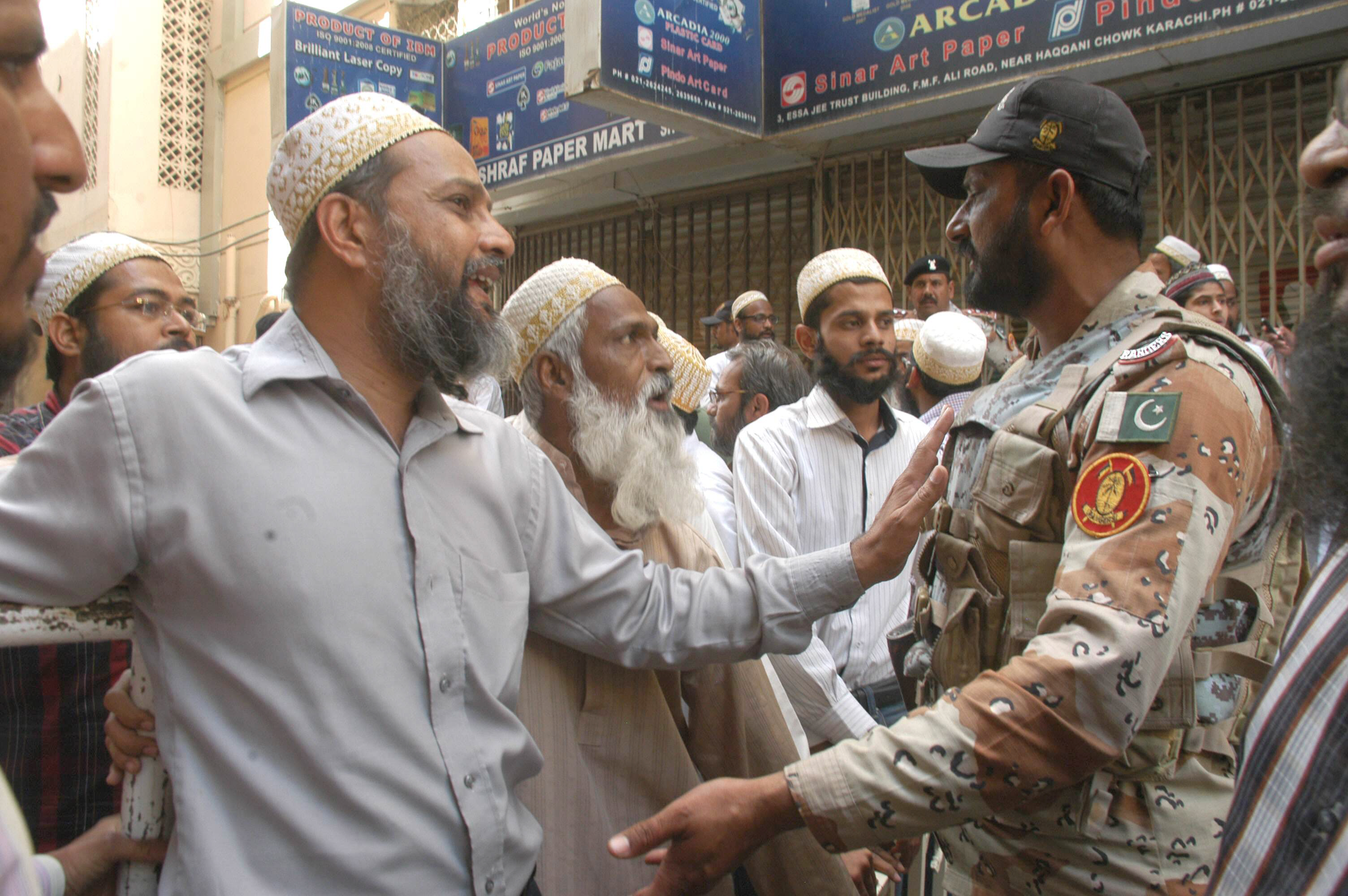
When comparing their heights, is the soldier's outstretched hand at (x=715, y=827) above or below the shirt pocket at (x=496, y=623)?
below

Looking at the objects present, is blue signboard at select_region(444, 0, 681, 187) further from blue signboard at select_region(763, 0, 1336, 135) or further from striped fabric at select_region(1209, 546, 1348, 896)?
striped fabric at select_region(1209, 546, 1348, 896)

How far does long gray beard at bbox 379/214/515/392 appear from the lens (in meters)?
1.79

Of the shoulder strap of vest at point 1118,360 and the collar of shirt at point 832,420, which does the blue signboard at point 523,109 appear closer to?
the collar of shirt at point 832,420

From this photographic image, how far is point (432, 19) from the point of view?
1090 cm

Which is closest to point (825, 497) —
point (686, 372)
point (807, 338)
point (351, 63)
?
point (686, 372)

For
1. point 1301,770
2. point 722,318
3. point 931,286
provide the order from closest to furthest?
1. point 1301,770
2. point 931,286
3. point 722,318

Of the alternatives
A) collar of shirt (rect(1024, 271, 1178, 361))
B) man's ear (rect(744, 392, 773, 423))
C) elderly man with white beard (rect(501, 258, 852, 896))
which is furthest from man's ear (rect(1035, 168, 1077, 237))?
man's ear (rect(744, 392, 773, 423))

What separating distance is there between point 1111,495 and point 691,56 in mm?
5831

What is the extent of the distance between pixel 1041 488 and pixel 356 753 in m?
1.32

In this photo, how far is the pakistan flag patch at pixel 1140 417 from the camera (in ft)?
5.04

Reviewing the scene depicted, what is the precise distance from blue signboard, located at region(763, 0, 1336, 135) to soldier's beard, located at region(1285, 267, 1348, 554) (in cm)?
476

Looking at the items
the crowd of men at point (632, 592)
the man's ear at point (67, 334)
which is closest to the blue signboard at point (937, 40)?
the crowd of men at point (632, 592)

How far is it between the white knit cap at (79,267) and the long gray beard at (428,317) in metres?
1.96

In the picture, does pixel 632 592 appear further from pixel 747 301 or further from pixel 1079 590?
pixel 747 301
